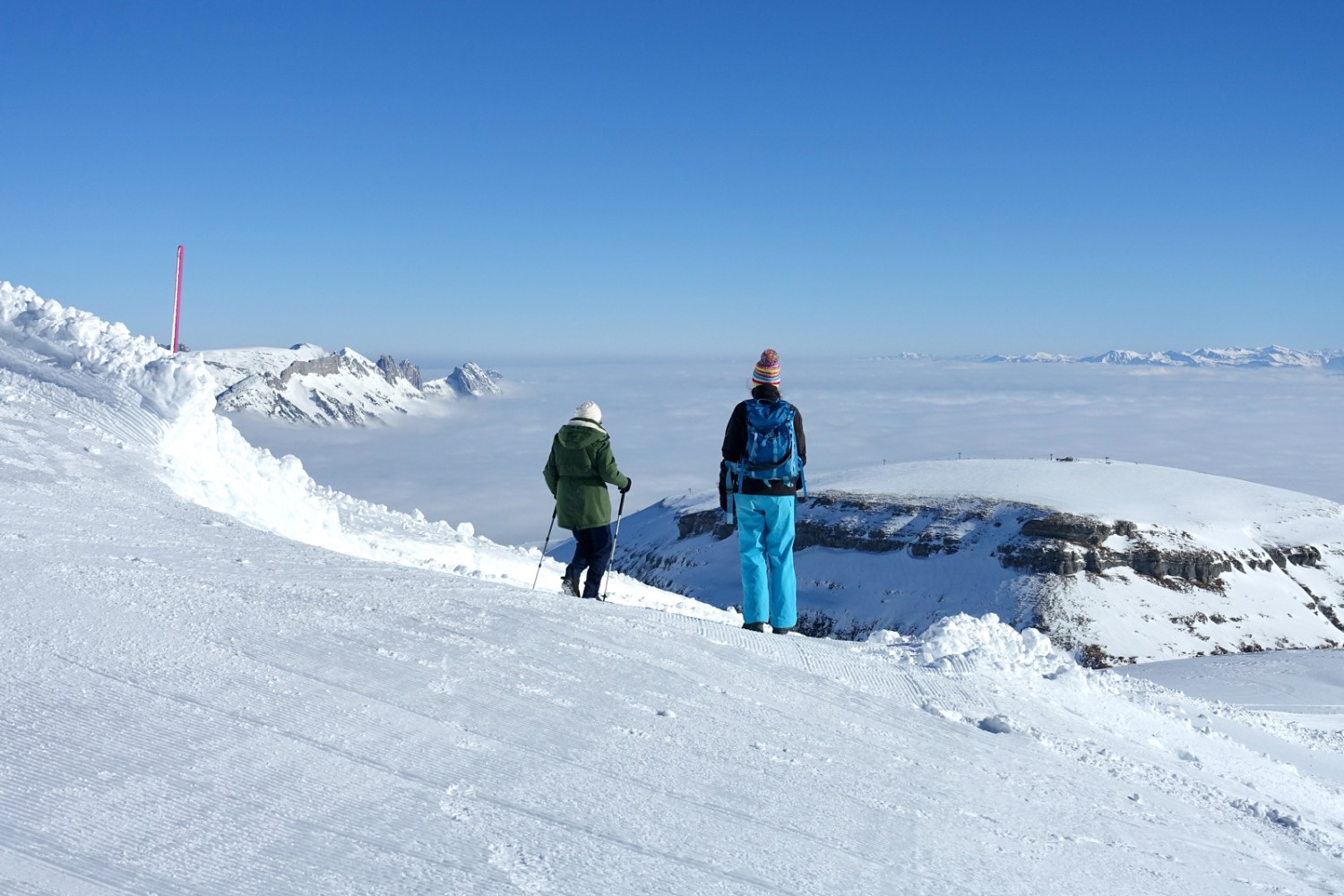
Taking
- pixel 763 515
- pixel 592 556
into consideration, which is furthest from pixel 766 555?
pixel 592 556

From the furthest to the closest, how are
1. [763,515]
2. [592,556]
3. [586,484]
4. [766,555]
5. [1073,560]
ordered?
[1073,560] < [592,556] < [586,484] < [766,555] < [763,515]

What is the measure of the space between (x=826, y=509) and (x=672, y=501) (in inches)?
1360

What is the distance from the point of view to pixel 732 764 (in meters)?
4.53

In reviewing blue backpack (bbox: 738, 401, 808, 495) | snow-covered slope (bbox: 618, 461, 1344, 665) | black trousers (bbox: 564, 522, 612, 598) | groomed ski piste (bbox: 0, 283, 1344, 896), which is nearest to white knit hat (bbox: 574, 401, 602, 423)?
black trousers (bbox: 564, 522, 612, 598)

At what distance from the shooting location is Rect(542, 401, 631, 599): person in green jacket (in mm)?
9094

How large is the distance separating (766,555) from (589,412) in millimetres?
2334

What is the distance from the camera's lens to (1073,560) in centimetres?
9344

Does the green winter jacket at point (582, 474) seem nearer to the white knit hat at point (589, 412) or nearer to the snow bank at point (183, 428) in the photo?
the white knit hat at point (589, 412)

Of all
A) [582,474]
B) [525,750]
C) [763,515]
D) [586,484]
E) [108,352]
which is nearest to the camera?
[525,750]

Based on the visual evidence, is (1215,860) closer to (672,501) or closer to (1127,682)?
(1127,682)

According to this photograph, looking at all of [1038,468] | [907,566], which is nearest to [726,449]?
[907,566]

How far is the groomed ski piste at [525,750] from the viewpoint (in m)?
3.29

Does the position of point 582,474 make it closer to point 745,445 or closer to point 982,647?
point 745,445

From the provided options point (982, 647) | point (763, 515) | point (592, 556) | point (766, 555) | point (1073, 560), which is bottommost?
point (1073, 560)
